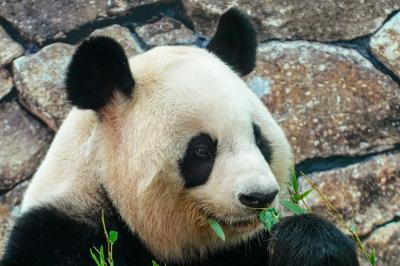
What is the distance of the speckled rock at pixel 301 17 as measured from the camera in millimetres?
5711

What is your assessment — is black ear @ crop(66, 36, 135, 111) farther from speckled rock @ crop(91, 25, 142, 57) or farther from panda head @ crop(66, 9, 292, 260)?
speckled rock @ crop(91, 25, 142, 57)

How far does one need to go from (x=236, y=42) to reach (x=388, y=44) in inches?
79.8

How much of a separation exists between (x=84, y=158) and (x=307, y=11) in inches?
111

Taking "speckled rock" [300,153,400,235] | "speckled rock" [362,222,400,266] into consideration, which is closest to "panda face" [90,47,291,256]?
"speckled rock" [300,153,400,235]

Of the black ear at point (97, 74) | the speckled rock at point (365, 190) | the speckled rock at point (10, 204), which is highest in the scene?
the black ear at point (97, 74)

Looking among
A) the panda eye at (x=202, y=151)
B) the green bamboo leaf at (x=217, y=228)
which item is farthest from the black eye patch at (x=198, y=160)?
the green bamboo leaf at (x=217, y=228)

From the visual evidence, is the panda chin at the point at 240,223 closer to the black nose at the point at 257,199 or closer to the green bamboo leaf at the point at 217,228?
the green bamboo leaf at the point at 217,228

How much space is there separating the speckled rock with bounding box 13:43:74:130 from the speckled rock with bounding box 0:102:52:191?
81 millimetres

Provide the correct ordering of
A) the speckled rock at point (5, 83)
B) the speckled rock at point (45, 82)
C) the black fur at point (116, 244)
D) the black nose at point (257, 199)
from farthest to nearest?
the speckled rock at point (5, 83), the speckled rock at point (45, 82), the black fur at point (116, 244), the black nose at point (257, 199)

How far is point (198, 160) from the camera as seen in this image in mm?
3320

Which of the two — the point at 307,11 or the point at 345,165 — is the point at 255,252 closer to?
the point at 345,165

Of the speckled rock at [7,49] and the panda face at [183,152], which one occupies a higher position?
the panda face at [183,152]

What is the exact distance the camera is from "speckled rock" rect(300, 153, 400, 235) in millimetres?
5176

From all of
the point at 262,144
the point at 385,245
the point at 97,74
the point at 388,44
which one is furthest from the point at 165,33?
the point at 262,144
